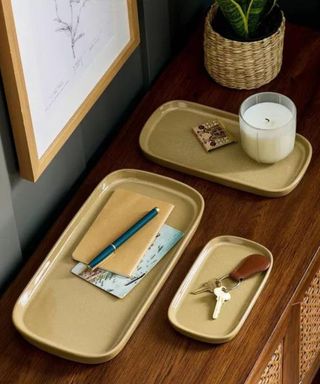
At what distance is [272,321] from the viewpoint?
99 centimetres

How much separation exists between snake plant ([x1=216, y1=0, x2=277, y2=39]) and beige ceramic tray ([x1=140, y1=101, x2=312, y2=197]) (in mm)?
112

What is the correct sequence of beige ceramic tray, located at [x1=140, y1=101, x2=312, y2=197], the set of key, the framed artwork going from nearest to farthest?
the framed artwork < the set of key < beige ceramic tray, located at [x1=140, y1=101, x2=312, y2=197]

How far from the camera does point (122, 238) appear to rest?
105 cm

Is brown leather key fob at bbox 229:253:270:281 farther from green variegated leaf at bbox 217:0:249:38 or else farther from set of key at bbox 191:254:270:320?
green variegated leaf at bbox 217:0:249:38

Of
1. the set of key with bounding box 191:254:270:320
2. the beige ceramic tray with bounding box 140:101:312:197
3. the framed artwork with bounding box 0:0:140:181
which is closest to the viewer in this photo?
the framed artwork with bounding box 0:0:140:181

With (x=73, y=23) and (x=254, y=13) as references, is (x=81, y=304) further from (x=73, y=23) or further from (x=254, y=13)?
(x=254, y=13)

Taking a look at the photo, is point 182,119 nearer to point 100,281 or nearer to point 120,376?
point 100,281

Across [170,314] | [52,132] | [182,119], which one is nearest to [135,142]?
[182,119]

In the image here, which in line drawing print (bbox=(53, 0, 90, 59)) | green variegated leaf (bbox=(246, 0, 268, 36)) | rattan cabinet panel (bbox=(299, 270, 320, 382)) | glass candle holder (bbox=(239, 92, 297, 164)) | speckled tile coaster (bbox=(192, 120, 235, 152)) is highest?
line drawing print (bbox=(53, 0, 90, 59))

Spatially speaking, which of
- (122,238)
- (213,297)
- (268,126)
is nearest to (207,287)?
(213,297)

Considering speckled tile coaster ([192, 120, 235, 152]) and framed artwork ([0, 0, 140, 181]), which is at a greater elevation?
framed artwork ([0, 0, 140, 181])

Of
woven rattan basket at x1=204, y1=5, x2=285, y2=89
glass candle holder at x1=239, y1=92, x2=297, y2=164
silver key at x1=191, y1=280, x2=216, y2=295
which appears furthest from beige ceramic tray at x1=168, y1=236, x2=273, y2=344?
woven rattan basket at x1=204, y1=5, x2=285, y2=89

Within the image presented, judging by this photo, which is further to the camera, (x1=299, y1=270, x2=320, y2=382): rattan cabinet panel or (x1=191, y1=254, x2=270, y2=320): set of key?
(x1=299, y1=270, x2=320, y2=382): rattan cabinet panel

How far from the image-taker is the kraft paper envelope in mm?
1038
